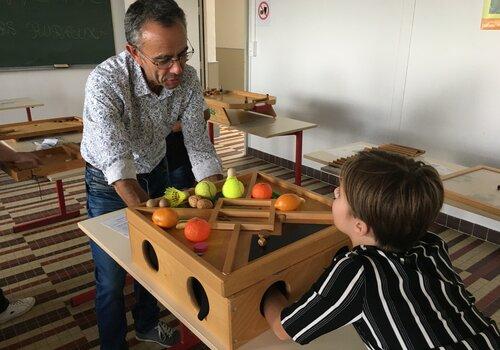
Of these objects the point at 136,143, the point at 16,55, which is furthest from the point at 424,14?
the point at 16,55

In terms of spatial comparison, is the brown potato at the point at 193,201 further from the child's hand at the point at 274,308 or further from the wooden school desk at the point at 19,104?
the wooden school desk at the point at 19,104

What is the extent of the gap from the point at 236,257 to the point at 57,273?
1.98 meters

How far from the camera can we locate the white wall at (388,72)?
2750 mm

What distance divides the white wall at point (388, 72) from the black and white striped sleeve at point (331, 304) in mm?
2327

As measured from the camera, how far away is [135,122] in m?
1.52

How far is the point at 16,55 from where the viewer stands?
4527 millimetres

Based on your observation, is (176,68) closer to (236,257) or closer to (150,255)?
(150,255)

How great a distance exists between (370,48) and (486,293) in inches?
77.7

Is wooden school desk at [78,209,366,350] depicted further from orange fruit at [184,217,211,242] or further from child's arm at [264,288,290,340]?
orange fruit at [184,217,211,242]

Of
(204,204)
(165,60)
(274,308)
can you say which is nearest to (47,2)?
(165,60)

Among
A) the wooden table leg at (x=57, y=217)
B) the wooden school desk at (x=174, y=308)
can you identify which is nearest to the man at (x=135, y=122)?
the wooden school desk at (x=174, y=308)

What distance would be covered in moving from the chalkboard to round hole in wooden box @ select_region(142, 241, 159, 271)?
4.23 metres

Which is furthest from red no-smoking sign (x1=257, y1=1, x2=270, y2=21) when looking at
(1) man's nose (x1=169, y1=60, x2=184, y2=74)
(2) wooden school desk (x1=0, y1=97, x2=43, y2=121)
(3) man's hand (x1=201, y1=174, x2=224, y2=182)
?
(1) man's nose (x1=169, y1=60, x2=184, y2=74)

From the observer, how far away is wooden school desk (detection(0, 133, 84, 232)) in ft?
8.20
